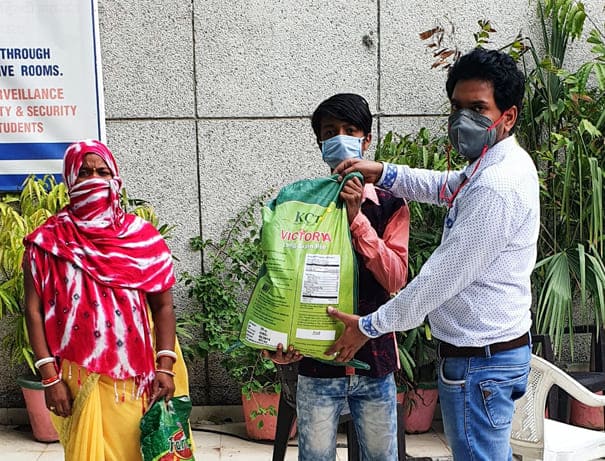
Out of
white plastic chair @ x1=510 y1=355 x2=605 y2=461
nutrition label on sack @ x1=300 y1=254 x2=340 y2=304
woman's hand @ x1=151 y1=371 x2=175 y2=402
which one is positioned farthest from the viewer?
white plastic chair @ x1=510 y1=355 x2=605 y2=461

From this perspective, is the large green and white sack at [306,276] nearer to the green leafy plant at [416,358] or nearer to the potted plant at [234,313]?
the potted plant at [234,313]

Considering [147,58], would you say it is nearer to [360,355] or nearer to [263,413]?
[263,413]

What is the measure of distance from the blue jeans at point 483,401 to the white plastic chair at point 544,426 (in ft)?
2.97

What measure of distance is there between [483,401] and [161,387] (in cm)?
104

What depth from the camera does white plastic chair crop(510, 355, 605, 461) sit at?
9.52 ft

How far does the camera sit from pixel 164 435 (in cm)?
232

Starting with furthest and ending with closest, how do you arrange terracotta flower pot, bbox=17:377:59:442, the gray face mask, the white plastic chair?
1. terracotta flower pot, bbox=17:377:59:442
2. the white plastic chair
3. the gray face mask

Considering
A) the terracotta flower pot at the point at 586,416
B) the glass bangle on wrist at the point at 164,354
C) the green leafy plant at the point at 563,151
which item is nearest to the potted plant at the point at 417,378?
the green leafy plant at the point at 563,151

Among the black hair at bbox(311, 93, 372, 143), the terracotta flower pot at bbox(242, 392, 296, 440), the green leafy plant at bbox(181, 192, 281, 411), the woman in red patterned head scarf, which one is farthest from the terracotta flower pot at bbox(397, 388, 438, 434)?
the black hair at bbox(311, 93, 372, 143)

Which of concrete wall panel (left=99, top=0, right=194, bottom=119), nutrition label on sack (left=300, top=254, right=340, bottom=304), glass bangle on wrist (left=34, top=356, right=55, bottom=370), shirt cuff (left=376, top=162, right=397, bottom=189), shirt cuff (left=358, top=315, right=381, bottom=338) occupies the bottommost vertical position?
glass bangle on wrist (left=34, top=356, right=55, bottom=370)

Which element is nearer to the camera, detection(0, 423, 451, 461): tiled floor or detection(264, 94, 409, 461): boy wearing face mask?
detection(264, 94, 409, 461): boy wearing face mask

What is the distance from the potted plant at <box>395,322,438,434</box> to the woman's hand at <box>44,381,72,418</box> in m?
2.05

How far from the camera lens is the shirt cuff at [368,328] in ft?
7.03

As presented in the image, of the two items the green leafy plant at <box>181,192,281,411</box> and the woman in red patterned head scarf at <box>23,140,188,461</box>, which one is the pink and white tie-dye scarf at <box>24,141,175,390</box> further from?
the green leafy plant at <box>181,192,281,411</box>
